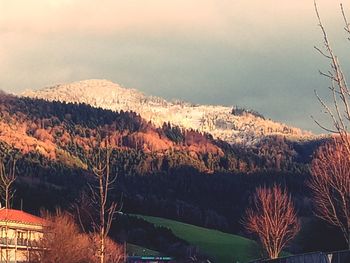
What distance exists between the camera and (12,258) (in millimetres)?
91312

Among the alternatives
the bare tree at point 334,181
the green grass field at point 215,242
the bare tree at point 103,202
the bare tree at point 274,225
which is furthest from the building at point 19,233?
the bare tree at point 103,202

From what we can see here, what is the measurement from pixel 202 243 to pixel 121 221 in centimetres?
1812

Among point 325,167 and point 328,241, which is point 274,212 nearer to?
point 328,241

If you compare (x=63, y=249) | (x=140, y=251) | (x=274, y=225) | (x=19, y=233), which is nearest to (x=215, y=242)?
(x=140, y=251)

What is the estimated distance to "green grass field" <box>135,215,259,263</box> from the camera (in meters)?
153

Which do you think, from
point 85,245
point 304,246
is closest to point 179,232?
point 304,246

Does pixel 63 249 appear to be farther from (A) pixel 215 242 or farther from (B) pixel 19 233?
(A) pixel 215 242

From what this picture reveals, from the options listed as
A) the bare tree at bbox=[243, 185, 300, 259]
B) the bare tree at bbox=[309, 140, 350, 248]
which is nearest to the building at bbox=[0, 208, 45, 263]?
the bare tree at bbox=[243, 185, 300, 259]

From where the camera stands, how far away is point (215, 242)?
172250mm

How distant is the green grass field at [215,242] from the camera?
15312 centimetres

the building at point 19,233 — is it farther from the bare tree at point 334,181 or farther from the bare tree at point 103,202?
the bare tree at point 103,202

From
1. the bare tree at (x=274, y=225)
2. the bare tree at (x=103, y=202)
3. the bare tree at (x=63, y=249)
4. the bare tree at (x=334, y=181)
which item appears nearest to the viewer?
the bare tree at (x=103, y=202)

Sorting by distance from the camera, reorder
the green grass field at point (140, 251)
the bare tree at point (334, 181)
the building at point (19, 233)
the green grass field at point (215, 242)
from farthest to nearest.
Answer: the green grass field at point (215, 242), the green grass field at point (140, 251), the building at point (19, 233), the bare tree at point (334, 181)

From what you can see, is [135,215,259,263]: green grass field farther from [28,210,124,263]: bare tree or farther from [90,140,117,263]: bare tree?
[90,140,117,263]: bare tree
